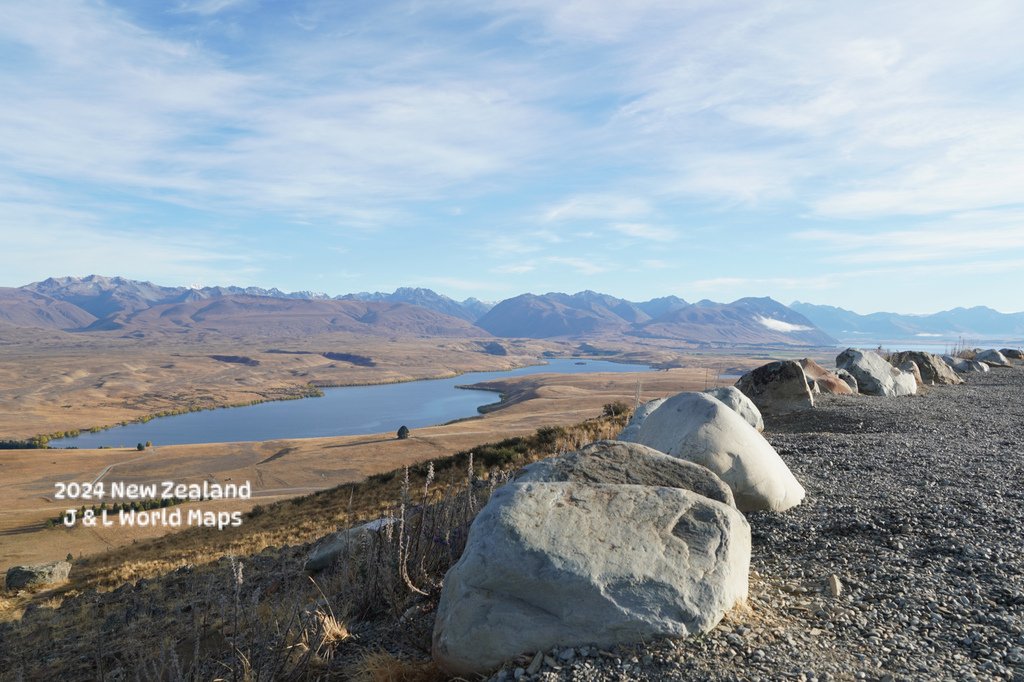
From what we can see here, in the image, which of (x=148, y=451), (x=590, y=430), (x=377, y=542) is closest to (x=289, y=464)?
(x=148, y=451)

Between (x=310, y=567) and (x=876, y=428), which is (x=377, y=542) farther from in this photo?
(x=876, y=428)

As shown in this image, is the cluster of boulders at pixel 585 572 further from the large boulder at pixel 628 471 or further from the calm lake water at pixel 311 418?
the calm lake water at pixel 311 418

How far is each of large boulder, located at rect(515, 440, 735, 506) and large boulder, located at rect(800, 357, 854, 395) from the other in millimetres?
15602

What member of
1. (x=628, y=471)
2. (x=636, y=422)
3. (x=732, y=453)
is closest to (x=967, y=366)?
(x=636, y=422)

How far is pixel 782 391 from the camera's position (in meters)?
18.4

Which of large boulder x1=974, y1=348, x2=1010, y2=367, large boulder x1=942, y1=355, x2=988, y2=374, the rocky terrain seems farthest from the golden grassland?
the rocky terrain

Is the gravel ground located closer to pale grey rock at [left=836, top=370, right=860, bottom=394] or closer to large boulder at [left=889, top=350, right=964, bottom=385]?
pale grey rock at [left=836, top=370, right=860, bottom=394]

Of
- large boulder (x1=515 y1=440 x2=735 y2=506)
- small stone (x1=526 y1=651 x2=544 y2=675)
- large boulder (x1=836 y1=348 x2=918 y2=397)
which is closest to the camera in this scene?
small stone (x1=526 y1=651 x2=544 y2=675)

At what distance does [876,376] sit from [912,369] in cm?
397

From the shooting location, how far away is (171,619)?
10453mm

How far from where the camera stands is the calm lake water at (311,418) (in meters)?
87.3

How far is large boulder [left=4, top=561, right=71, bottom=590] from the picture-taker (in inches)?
695

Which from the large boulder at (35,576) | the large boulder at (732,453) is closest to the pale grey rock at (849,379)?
the large boulder at (732,453)

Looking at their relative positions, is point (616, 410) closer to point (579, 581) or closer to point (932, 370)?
point (932, 370)
